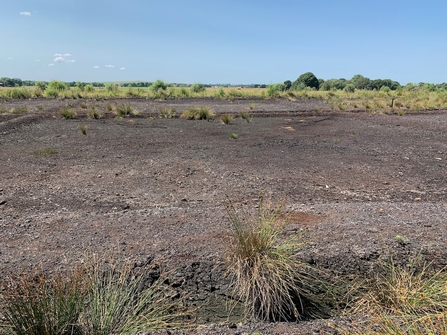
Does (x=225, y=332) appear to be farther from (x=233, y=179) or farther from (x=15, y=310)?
(x=233, y=179)

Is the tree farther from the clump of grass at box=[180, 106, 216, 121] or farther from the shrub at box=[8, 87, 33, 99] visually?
the clump of grass at box=[180, 106, 216, 121]

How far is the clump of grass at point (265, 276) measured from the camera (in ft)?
11.7

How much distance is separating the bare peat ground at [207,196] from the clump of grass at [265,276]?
25 centimetres

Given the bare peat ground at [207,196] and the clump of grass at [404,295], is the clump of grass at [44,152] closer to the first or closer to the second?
the bare peat ground at [207,196]

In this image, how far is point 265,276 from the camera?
367cm

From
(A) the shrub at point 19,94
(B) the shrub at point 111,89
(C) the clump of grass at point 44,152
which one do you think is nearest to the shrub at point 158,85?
(B) the shrub at point 111,89

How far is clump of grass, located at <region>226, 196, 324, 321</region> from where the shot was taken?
3.56 m

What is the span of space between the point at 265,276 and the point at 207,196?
3.75 metres

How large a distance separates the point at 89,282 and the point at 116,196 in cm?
427

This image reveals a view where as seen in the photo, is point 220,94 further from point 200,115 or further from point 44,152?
point 44,152

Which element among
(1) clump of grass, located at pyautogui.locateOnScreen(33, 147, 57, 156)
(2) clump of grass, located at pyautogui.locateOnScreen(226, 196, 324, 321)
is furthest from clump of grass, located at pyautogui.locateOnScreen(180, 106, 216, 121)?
(2) clump of grass, located at pyautogui.locateOnScreen(226, 196, 324, 321)

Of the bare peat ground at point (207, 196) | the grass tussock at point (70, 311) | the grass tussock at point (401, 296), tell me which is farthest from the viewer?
the bare peat ground at point (207, 196)

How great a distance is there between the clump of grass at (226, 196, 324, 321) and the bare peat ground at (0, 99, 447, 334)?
0.84ft

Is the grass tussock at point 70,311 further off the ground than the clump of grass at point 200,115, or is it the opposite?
the clump of grass at point 200,115
